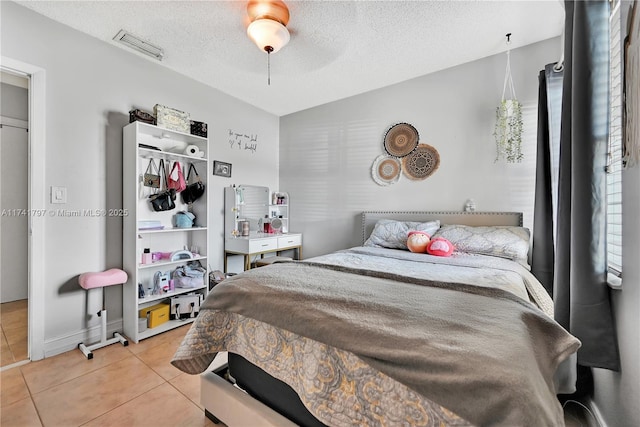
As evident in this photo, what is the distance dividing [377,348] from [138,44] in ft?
10.0

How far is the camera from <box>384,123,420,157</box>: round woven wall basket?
127 inches

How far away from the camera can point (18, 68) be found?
6.45 ft

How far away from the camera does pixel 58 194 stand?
212 cm

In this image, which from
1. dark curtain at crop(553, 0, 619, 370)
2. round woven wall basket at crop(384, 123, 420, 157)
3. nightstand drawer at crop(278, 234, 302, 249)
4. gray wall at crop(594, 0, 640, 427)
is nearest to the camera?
gray wall at crop(594, 0, 640, 427)

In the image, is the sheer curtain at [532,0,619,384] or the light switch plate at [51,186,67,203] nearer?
the sheer curtain at [532,0,619,384]

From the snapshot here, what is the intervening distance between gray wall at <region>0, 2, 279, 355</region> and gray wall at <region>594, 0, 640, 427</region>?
10.8ft

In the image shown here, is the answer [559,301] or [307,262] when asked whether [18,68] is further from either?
[559,301]

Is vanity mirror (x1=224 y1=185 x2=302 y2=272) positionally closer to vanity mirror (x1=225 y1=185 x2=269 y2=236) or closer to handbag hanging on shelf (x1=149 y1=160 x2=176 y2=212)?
vanity mirror (x1=225 y1=185 x2=269 y2=236)

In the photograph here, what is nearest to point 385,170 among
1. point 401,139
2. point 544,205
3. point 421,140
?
point 401,139

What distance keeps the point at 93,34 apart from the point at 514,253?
12.9 ft

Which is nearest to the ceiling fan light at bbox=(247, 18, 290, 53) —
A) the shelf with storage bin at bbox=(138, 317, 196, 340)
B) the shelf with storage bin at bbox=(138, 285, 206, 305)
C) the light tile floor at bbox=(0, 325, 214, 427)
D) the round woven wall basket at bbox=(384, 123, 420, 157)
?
the round woven wall basket at bbox=(384, 123, 420, 157)

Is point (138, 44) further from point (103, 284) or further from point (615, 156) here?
point (615, 156)

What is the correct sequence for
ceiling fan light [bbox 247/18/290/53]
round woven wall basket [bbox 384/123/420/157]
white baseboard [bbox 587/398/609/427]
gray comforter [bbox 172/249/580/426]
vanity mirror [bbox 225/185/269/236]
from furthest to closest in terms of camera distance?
vanity mirror [bbox 225/185/269/236] → round woven wall basket [bbox 384/123/420/157] → ceiling fan light [bbox 247/18/290/53] → white baseboard [bbox 587/398/609/427] → gray comforter [bbox 172/249/580/426]

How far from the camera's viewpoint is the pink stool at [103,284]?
6.89ft
